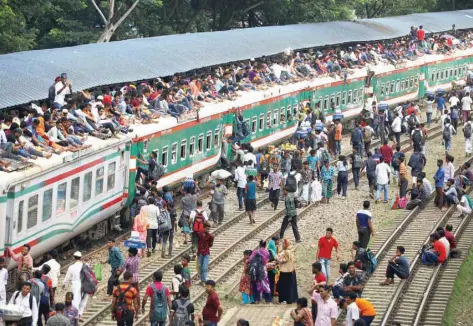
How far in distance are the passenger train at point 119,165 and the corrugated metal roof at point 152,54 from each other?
8.26ft

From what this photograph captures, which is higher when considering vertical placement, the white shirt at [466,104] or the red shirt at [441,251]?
the red shirt at [441,251]

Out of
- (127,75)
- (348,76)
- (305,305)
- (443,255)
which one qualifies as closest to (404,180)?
(443,255)

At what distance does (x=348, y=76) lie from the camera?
46438 millimetres

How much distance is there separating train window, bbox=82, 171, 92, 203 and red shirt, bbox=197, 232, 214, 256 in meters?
3.46

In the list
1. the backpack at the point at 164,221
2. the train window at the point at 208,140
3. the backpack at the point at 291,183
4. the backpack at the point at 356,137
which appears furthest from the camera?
the backpack at the point at 356,137

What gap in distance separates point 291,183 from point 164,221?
12.1ft

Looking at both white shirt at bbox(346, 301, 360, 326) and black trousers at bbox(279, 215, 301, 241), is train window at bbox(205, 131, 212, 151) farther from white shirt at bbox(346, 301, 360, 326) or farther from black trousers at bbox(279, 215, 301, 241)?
white shirt at bbox(346, 301, 360, 326)

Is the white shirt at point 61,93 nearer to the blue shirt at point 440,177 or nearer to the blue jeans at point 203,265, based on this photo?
the blue jeans at point 203,265

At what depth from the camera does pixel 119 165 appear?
26266mm

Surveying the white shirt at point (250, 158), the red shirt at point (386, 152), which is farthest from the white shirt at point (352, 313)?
the red shirt at point (386, 152)

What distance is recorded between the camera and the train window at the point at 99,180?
25.0 m

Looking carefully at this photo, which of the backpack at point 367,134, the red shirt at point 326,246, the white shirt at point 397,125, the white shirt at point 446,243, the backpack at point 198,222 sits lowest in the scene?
the white shirt at point 397,125

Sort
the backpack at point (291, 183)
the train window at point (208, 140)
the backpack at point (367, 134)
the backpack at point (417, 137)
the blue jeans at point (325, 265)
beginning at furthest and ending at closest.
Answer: the backpack at point (367, 134) < the backpack at point (417, 137) < the train window at point (208, 140) < the backpack at point (291, 183) < the blue jeans at point (325, 265)

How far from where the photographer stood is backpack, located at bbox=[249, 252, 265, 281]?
68.4ft
